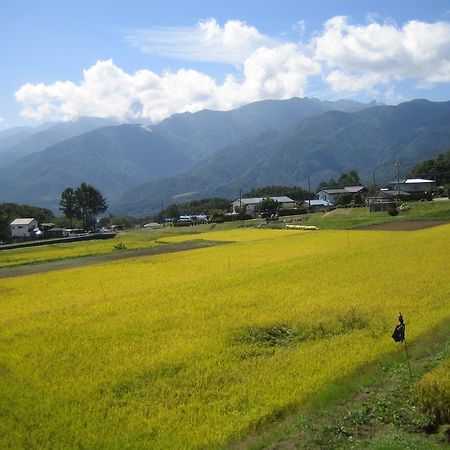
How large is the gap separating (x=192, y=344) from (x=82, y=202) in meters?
94.6

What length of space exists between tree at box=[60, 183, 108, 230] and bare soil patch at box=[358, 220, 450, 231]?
2669 inches

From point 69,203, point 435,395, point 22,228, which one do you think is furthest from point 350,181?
point 435,395

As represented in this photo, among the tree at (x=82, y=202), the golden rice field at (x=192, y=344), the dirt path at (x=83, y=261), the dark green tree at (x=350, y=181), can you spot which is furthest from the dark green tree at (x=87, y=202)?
the golden rice field at (x=192, y=344)

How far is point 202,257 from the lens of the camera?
33.0m

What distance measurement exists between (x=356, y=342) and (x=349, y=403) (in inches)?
124

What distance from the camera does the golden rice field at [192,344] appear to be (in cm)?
889

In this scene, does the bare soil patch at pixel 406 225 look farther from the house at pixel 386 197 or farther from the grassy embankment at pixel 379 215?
the house at pixel 386 197

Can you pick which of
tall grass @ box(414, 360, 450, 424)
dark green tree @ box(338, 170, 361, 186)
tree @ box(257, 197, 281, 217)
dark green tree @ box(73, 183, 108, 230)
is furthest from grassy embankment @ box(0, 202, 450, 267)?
dark green tree @ box(338, 170, 361, 186)

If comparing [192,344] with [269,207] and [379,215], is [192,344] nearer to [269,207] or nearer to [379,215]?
[379,215]

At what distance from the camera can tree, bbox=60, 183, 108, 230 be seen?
102m

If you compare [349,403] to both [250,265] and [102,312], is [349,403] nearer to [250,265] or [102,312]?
[102,312]

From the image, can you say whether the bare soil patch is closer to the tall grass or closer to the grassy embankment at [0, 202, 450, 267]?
the grassy embankment at [0, 202, 450, 267]

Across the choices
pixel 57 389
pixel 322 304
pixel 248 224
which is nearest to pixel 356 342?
pixel 322 304

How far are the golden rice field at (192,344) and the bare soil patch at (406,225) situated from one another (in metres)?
20.2
